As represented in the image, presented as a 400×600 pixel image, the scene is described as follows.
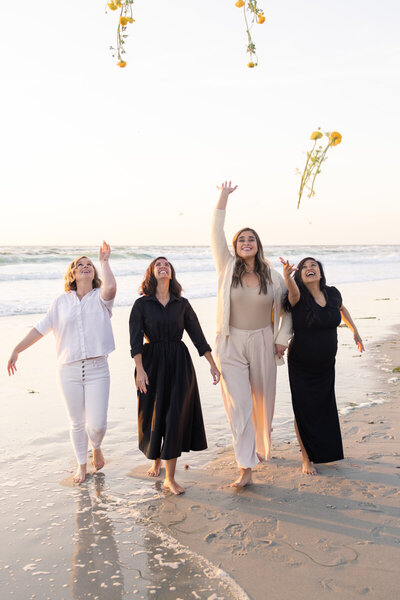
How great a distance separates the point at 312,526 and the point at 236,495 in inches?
25.2

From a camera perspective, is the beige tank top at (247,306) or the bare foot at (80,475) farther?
the beige tank top at (247,306)

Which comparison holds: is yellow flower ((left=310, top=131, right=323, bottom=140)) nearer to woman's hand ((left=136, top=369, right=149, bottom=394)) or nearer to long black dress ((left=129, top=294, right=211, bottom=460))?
long black dress ((left=129, top=294, right=211, bottom=460))

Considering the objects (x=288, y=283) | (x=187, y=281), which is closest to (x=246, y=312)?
(x=288, y=283)

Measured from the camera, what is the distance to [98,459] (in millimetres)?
4340

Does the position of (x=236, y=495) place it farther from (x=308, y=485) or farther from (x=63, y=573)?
(x=63, y=573)

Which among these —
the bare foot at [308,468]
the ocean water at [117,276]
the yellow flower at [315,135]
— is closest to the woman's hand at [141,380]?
the bare foot at [308,468]

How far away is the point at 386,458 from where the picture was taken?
4.29 metres

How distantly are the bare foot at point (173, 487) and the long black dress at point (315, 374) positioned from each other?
101cm

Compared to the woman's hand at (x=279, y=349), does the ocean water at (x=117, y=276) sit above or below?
above

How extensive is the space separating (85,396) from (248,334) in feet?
4.38

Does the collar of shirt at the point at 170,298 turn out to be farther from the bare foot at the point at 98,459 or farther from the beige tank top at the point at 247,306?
the bare foot at the point at 98,459

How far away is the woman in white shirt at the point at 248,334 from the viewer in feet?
13.7

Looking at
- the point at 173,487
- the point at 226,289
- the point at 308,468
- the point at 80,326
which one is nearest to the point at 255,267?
the point at 226,289

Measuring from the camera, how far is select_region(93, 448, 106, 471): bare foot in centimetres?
432
